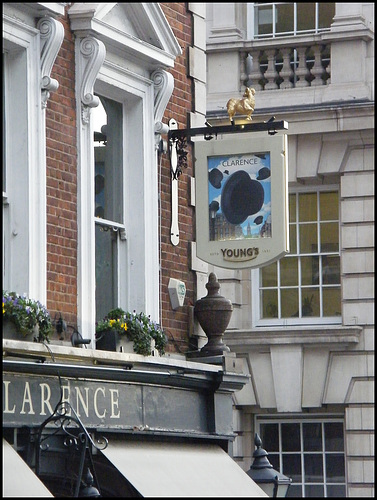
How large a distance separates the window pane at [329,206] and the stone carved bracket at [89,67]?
9.71m

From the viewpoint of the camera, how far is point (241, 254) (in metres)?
12.7

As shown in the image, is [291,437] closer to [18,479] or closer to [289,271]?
[289,271]

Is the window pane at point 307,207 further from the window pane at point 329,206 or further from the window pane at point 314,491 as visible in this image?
the window pane at point 314,491

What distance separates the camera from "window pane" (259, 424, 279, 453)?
2122 centimetres

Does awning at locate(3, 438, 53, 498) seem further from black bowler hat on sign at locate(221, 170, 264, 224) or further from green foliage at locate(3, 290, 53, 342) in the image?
black bowler hat on sign at locate(221, 170, 264, 224)

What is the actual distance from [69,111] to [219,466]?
3.48 m

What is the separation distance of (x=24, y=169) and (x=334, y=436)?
10792 millimetres

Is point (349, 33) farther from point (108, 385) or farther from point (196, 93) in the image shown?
point (108, 385)

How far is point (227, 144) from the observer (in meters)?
12.9

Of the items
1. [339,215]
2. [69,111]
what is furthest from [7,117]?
[339,215]

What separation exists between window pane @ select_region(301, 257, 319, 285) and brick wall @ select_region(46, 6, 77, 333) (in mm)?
9723

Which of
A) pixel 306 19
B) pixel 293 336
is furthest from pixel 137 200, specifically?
pixel 306 19

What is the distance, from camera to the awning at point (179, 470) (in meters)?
11.3

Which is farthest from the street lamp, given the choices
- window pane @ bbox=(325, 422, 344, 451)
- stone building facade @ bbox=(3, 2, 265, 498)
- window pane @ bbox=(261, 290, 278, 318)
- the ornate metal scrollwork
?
window pane @ bbox=(261, 290, 278, 318)
